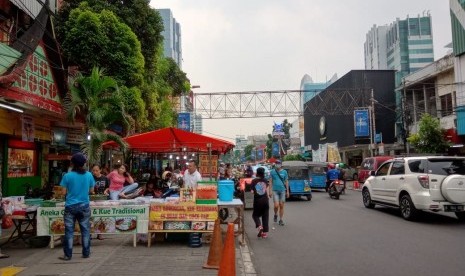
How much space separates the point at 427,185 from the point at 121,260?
339 inches

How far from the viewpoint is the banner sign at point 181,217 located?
9.02 m

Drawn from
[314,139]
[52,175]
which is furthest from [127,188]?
[314,139]

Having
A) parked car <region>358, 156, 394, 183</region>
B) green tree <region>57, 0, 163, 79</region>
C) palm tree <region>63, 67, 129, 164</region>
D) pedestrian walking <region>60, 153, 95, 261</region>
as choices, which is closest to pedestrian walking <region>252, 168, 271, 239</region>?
pedestrian walking <region>60, 153, 95, 261</region>

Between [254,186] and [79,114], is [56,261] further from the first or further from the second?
[79,114]

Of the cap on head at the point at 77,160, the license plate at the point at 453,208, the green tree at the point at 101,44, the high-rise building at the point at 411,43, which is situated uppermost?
the high-rise building at the point at 411,43

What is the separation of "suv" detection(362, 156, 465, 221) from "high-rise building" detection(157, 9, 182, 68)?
10965 cm

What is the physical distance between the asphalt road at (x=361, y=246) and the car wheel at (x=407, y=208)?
274mm

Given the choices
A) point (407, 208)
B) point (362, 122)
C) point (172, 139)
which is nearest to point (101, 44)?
point (172, 139)

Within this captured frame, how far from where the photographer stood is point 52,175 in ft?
57.5

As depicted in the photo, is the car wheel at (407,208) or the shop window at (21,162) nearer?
the car wheel at (407,208)

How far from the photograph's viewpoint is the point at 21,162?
15.1 m

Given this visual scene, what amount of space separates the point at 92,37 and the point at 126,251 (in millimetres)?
12234

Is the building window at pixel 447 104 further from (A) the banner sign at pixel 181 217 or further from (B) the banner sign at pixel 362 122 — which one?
(A) the banner sign at pixel 181 217

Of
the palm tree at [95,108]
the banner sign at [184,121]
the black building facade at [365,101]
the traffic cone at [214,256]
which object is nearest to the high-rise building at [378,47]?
the black building facade at [365,101]
